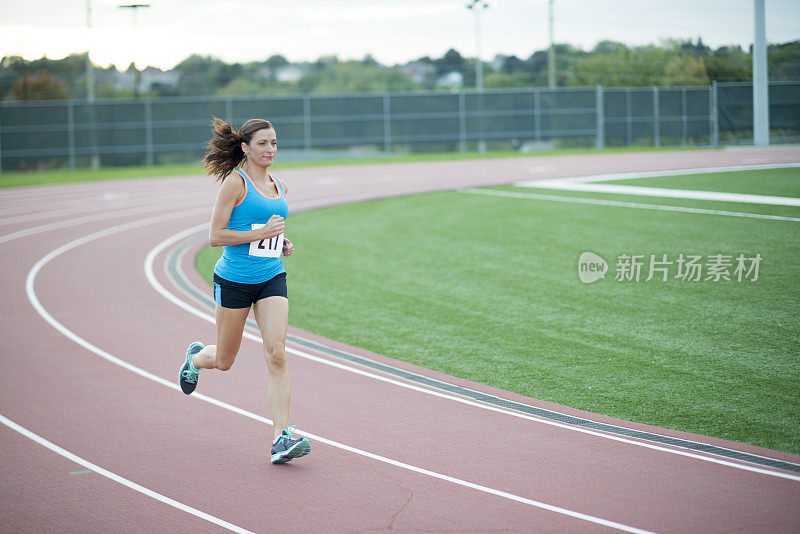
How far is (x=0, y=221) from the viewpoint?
67.5ft

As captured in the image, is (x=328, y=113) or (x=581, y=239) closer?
(x=581, y=239)

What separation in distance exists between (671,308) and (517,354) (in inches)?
100

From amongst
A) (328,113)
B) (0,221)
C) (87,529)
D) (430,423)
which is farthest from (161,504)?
(328,113)

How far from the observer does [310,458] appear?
605 centimetres

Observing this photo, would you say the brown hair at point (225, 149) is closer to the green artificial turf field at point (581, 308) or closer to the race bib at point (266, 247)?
the race bib at point (266, 247)

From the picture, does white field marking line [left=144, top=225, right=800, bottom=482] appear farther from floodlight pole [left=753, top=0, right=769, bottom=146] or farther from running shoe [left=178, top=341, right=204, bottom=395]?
floodlight pole [left=753, top=0, right=769, bottom=146]

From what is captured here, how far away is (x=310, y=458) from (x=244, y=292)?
1303mm

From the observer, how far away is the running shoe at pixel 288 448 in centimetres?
575

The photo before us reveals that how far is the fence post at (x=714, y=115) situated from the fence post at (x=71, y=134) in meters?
28.0

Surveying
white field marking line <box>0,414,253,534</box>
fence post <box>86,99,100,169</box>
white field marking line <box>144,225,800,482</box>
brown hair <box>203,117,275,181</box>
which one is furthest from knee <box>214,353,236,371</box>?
fence post <box>86,99,100,169</box>

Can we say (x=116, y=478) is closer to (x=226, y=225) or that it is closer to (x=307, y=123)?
(x=226, y=225)

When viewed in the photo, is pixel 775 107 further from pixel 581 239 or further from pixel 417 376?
pixel 417 376

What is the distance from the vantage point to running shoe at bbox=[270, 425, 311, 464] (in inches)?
226

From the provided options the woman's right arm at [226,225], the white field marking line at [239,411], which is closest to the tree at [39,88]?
the white field marking line at [239,411]
